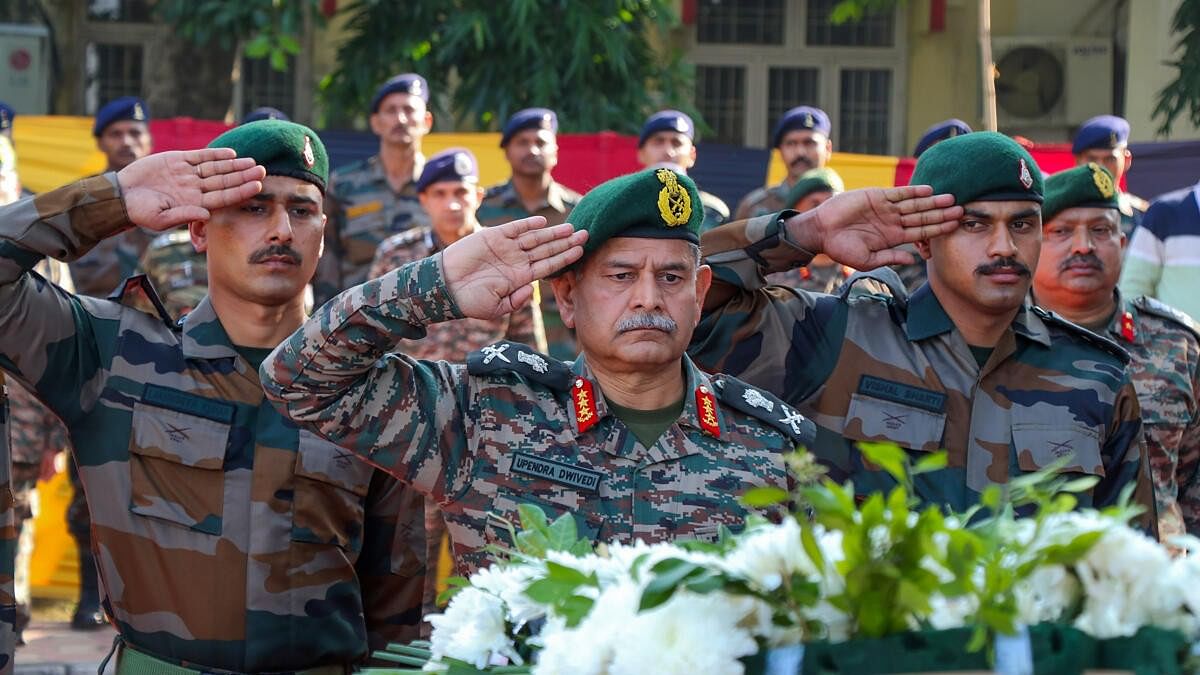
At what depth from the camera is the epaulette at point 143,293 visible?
158 inches

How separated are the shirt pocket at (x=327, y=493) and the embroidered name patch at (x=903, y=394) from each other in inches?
48.4

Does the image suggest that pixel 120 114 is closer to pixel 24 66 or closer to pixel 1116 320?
pixel 24 66

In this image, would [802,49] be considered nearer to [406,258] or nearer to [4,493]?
[406,258]

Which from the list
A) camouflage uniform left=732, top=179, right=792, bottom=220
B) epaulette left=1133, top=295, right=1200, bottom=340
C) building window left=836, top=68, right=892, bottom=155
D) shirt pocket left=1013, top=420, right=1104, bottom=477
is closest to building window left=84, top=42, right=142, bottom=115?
building window left=836, top=68, right=892, bottom=155

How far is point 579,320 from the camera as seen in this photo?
11.7 ft

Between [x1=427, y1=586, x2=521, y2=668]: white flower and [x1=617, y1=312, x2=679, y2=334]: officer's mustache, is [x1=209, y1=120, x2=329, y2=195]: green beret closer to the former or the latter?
[x1=617, y1=312, x2=679, y2=334]: officer's mustache

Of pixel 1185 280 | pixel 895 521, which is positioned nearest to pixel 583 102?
pixel 1185 280

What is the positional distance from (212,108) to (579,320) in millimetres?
9249

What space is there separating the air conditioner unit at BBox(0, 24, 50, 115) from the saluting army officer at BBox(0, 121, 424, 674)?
10303 mm

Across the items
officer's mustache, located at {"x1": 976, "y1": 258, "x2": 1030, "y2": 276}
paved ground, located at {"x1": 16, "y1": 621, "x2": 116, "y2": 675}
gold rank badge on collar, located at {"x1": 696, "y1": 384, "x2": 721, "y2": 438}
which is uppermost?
officer's mustache, located at {"x1": 976, "y1": 258, "x2": 1030, "y2": 276}

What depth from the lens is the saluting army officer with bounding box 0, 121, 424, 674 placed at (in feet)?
12.3

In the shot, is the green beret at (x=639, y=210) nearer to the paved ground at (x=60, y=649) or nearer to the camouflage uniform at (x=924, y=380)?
the camouflage uniform at (x=924, y=380)

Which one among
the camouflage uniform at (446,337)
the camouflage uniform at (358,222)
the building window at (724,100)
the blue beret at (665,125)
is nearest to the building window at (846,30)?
the building window at (724,100)

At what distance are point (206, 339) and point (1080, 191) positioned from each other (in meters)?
2.79
